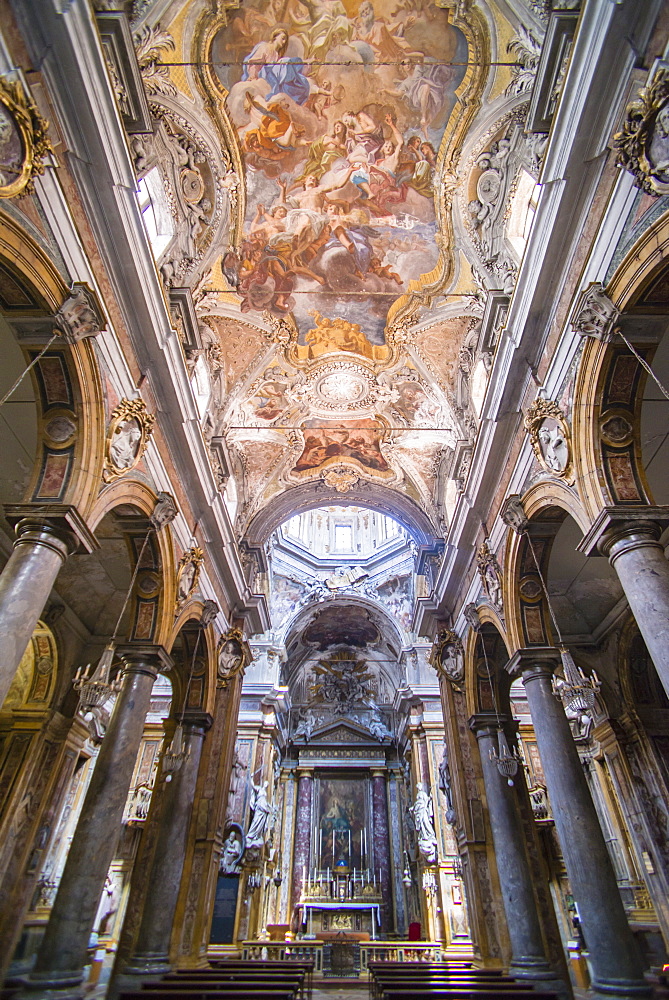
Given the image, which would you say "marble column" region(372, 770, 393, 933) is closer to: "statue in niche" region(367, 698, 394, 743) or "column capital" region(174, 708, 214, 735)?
"statue in niche" region(367, 698, 394, 743)

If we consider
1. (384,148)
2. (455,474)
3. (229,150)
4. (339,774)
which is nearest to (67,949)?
(455,474)

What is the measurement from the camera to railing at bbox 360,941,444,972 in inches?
608

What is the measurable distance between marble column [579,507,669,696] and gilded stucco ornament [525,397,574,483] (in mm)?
1175

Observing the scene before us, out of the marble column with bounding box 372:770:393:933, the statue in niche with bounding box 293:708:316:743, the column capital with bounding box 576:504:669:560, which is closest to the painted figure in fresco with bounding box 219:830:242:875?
the marble column with bounding box 372:770:393:933

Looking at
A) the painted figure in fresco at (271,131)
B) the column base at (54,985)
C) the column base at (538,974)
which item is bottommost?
the column base at (54,985)

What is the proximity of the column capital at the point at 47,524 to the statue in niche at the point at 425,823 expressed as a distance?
1697 centimetres

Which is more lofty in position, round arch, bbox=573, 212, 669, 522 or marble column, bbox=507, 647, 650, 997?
round arch, bbox=573, 212, 669, 522

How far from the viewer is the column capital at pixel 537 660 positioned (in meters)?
9.04

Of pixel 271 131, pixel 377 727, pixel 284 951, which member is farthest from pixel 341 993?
pixel 271 131

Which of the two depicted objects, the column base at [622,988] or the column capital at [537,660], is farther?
the column capital at [537,660]

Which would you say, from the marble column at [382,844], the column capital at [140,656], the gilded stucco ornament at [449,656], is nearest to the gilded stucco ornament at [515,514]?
Result: the gilded stucco ornament at [449,656]

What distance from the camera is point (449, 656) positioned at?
14.0 metres

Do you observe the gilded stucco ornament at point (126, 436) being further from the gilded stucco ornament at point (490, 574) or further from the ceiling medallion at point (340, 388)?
the gilded stucco ornament at point (490, 574)

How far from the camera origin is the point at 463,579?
13250 millimetres
